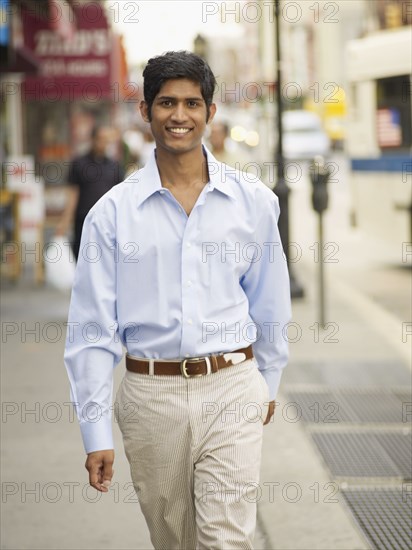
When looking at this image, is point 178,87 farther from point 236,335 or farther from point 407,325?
point 407,325

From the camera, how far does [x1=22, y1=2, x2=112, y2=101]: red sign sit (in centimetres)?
1848

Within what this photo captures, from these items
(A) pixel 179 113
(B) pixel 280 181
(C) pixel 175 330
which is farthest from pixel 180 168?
(B) pixel 280 181

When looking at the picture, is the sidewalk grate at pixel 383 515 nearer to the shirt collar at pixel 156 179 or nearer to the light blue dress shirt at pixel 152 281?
the light blue dress shirt at pixel 152 281

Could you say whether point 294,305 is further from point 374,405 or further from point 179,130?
point 179,130

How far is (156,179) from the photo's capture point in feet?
11.7

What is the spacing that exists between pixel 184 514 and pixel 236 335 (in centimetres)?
59

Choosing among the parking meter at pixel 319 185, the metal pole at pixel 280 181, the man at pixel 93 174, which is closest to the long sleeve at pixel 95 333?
the man at pixel 93 174

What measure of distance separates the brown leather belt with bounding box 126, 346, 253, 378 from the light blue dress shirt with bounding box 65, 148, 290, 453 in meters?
0.02

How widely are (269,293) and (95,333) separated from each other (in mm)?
614

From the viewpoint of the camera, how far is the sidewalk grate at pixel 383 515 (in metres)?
5.10

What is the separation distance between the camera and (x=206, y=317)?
3537mm

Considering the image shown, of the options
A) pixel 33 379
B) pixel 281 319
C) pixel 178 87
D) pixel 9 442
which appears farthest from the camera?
pixel 33 379

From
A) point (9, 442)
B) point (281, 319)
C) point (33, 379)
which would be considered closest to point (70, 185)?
point (33, 379)

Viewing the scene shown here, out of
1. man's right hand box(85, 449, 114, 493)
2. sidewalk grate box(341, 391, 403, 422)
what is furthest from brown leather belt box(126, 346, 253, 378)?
sidewalk grate box(341, 391, 403, 422)
